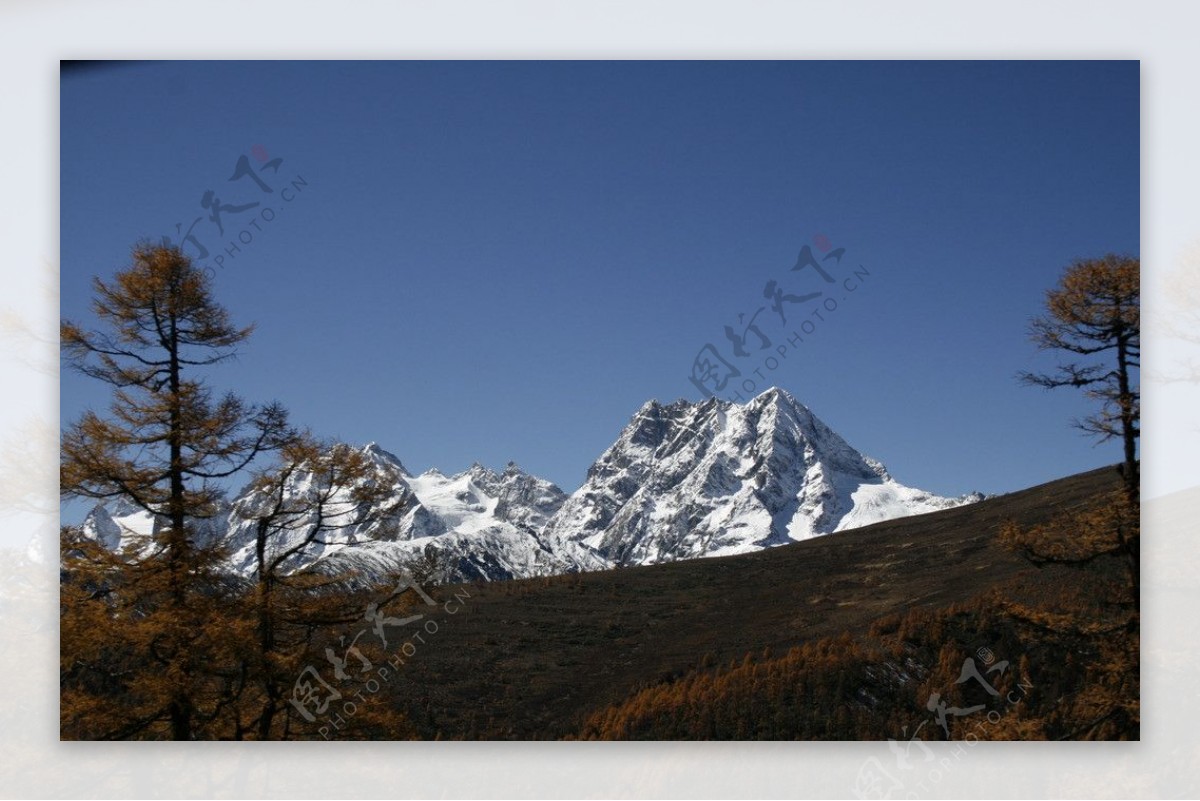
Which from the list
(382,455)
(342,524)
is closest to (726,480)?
(382,455)

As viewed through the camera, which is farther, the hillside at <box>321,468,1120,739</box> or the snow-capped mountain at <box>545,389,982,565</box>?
the snow-capped mountain at <box>545,389,982,565</box>

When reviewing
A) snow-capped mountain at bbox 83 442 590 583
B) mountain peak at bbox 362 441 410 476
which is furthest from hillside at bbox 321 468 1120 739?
mountain peak at bbox 362 441 410 476

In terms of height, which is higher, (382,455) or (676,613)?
(382,455)

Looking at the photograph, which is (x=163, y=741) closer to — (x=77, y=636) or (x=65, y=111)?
(x=77, y=636)

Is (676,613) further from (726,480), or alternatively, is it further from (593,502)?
(726,480)

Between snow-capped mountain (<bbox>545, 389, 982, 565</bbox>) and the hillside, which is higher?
snow-capped mountain (<bbox>545, 389, 982, 565</bbox>)

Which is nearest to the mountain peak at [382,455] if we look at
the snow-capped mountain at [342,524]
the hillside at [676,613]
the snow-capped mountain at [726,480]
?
the snow-capped mountain at [342,524]

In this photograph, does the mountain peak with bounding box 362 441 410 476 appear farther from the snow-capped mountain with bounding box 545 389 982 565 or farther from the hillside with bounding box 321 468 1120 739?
the snow-capped mountain with bounding box 545 389 982 565
